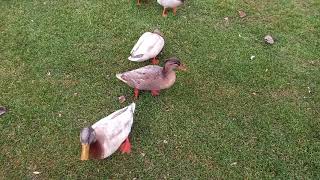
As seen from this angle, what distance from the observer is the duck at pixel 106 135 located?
445 centimetres

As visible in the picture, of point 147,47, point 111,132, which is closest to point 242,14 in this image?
point 147,47

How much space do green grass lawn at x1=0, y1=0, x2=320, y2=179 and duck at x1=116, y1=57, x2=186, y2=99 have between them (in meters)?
0.26

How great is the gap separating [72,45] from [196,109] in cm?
220

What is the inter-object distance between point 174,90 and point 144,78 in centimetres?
59

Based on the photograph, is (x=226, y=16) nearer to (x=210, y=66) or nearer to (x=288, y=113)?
(x=210, y=66)

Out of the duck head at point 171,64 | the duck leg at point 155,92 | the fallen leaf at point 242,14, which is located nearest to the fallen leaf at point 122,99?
the duck leg at point 155,92

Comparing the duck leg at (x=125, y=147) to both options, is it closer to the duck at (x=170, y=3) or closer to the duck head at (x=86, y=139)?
the duck head at (x=86, y=139)

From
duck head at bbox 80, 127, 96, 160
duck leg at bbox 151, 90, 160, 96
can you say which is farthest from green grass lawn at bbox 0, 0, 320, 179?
duck head at bbox 80, 127, 96, 160

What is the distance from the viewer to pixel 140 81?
5.36 metres

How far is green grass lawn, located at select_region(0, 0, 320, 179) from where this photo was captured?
4965mm

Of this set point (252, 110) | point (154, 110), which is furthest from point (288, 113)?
point (154, 110)

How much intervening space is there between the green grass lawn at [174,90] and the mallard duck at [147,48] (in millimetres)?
325

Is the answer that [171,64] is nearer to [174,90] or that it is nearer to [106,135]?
[174,90]

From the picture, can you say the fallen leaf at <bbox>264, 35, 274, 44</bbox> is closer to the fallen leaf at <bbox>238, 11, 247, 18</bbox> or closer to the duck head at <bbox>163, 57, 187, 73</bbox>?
the fallen leaf at <bbox>238, 11, 247, 18</bbox>
